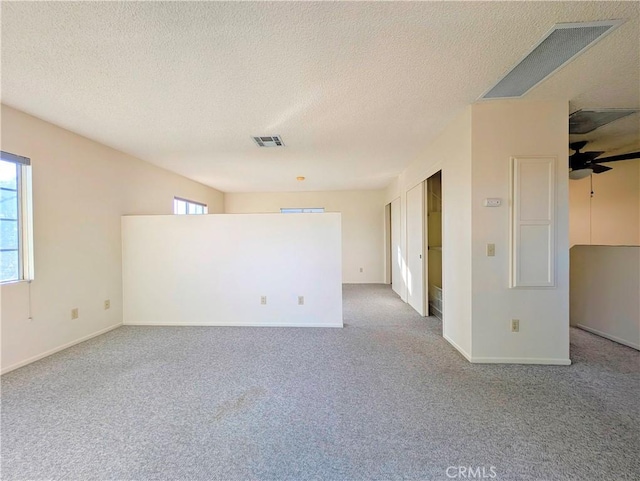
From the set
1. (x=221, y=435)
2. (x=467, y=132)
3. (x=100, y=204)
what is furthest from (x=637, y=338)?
(x=100, y=204)

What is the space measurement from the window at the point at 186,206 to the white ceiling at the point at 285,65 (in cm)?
193

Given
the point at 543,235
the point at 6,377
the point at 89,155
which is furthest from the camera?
the point at 89,155

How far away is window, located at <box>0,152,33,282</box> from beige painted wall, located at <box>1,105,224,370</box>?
0.20ft

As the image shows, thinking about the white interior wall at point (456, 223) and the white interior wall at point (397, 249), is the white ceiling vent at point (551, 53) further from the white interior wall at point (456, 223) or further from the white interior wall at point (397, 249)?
the white interior wall at point (397, 249)

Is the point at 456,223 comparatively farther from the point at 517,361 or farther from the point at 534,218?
the point at 517,361

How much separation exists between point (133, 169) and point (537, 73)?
491 centimetres

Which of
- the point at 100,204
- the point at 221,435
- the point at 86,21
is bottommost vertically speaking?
the point at 221,435

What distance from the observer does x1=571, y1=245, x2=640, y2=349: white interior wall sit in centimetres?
303

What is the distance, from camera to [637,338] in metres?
2.95

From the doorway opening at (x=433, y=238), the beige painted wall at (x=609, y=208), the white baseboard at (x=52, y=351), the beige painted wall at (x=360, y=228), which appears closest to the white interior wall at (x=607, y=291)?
the beige painted wall at (x=609, y=208)

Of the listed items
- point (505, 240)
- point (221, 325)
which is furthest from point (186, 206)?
point (505, 240)

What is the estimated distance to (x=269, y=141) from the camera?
3.44 m

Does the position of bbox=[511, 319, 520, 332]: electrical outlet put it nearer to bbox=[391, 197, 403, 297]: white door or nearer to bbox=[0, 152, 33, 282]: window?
bbox=[391, 197, 403, 297]: white door

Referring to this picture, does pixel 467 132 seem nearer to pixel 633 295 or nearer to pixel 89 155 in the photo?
pixel 633 295
